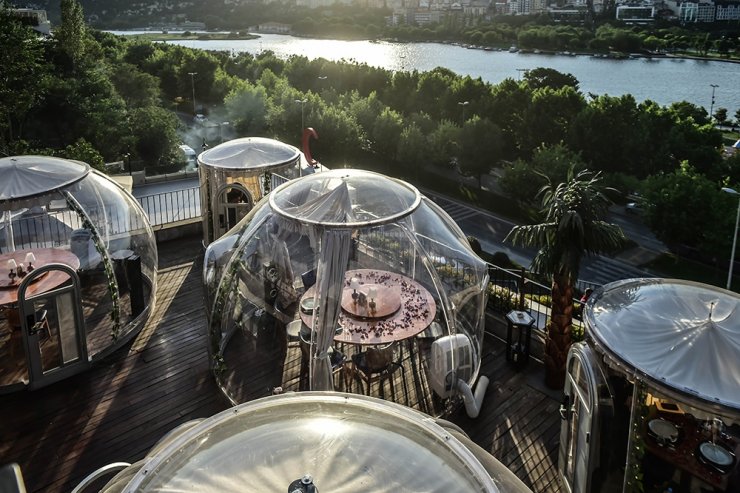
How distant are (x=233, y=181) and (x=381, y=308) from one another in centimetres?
724

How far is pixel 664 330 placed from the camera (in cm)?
696

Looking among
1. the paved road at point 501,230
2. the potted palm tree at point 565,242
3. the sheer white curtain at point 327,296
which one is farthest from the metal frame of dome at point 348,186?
the paved road at point 501,230

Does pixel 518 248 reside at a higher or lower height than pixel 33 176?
lower

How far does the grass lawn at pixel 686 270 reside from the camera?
33312mm

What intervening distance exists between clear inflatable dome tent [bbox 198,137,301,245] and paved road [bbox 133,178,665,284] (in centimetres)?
936

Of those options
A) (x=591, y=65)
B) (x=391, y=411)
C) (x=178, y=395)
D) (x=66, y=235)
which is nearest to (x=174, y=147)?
(x=66, y=235)

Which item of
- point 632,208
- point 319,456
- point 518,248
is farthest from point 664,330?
point 632,208

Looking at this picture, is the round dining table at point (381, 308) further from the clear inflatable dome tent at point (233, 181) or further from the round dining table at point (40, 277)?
the clear inflatable dome tent at point (233, 181)

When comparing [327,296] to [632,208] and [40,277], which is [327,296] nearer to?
[40,277]

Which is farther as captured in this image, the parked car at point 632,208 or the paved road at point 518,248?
the parked car at point 632,208

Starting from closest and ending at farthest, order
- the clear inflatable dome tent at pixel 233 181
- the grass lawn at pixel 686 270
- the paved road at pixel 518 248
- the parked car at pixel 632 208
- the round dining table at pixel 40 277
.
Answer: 1. the round dining table at pixel 40 277
2. the clear inflatable dome tent at pixel 233 181
3. the paved road at pixel 518 248
4. the grass lawn at pixel 686 270
5. the parked car at pixel 632 208

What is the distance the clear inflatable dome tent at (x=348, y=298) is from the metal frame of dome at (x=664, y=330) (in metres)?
2.46

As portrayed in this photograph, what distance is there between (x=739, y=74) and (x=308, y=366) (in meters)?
129

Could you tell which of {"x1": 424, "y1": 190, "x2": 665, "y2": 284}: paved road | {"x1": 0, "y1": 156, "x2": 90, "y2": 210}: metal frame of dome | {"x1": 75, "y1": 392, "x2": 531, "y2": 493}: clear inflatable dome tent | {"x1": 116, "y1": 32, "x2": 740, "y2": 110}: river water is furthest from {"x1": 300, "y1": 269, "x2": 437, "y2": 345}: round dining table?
{"x1": 116, "y1": 32, "x2": 740, "y2": 110}: river water
